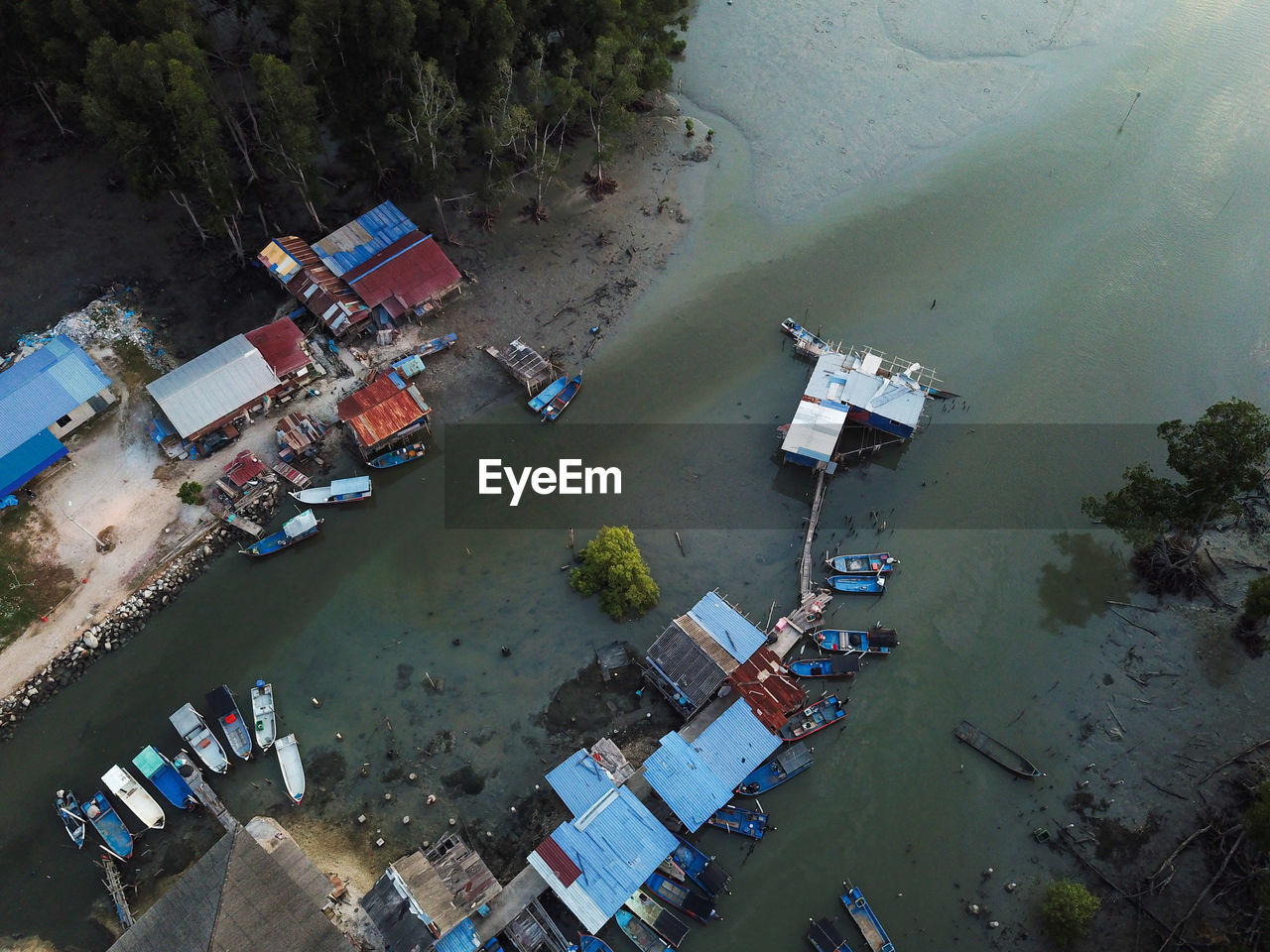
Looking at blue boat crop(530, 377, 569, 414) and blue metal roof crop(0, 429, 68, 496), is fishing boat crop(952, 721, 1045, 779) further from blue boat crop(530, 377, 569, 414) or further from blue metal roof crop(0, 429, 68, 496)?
blue metal roof crop(0, 429, 68, 496)

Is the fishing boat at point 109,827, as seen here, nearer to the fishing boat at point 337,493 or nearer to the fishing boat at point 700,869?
the fishing boat at point 337,493

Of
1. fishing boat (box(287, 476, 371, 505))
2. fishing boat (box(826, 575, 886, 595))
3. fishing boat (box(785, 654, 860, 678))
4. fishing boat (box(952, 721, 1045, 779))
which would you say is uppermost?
fishing boat (box(287, 476, 371, 505))

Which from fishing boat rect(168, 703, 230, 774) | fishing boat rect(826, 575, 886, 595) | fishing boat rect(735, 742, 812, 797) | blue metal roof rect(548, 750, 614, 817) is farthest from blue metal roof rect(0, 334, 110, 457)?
fishing boat rect(826, 575, 886, 595)

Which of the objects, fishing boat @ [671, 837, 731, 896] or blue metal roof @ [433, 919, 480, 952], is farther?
fishing boat @ [671, 837, 731, 896]

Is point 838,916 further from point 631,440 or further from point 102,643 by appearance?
point 102,643

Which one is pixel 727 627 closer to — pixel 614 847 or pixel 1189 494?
pixel 614 847

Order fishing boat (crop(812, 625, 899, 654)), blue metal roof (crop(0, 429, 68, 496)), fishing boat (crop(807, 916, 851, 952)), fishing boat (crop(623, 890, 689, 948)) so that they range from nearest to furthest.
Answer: fishing boat (crop(807, 916, 851, 952)) < fishing boat (crop(623, 890, 689, 948)) < fishing boat (crop(812, 625, 899, 654)) < blue metal roof (crop(0, 429, 68, 496))

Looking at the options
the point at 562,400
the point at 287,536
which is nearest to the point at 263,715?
the point at 287,536
